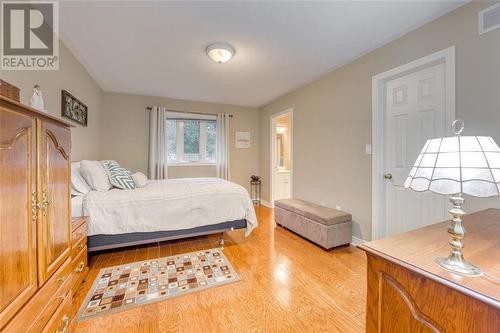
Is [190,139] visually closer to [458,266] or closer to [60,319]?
[60,319]

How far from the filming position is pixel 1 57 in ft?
5.10

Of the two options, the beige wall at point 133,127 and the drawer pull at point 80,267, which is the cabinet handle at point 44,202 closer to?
the drawer pull at point 80,267

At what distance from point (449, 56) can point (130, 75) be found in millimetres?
3886

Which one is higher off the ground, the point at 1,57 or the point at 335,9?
the point at 335,9

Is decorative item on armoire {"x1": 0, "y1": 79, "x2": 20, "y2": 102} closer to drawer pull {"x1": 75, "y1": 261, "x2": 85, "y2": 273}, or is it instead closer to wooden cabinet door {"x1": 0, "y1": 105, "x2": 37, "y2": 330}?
wooden cabinet door {"x1": 0, "y1": 105, "x2": 37, "y2": 330}

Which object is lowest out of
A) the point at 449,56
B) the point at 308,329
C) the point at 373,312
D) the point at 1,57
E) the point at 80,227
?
the point at 308,329

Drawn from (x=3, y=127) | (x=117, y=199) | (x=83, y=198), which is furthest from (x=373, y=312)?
(x=83, y=198)

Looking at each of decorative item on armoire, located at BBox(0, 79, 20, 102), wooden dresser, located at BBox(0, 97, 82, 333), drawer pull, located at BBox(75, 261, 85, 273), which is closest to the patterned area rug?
drawer pull, located at BBox(75, 261, 85, 273)

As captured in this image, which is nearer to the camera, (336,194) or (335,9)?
(335,9)

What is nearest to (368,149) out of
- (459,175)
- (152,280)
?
(459,175)

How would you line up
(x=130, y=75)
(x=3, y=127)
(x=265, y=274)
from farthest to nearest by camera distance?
1. (x=130, y=75)
2. (x=265, y=274)
3. (x=3, y=127)

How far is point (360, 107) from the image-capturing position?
2.64 metres

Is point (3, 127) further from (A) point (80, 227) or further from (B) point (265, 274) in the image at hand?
(B) point (265, 274)

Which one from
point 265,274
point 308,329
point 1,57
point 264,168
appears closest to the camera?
point 308,329
